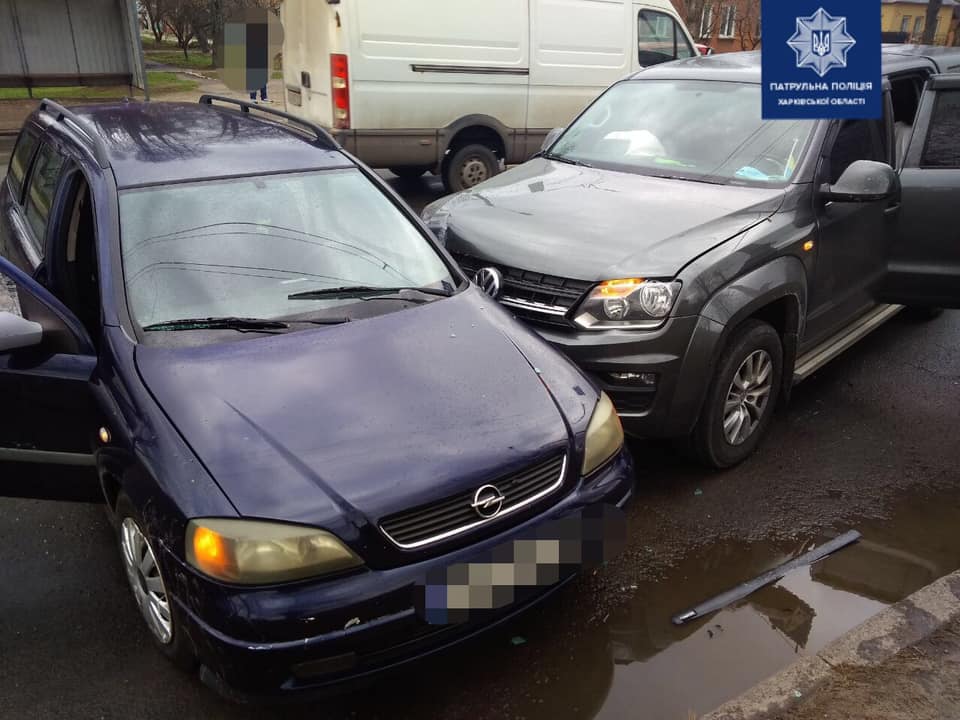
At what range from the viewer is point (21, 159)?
14.0 ft

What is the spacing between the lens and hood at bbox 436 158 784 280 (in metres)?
3.64

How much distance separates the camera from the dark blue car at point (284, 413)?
2.19 metres

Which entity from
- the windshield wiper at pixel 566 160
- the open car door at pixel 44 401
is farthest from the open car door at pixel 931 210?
the open car door at pixel 44 401

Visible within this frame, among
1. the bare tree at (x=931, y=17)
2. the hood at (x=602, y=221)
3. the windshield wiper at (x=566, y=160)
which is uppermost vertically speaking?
the bare tree at (x=931, y=17)

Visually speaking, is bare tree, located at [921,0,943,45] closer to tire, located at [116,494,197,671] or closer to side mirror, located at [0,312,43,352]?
side mirror, located at [0,312,43,352]

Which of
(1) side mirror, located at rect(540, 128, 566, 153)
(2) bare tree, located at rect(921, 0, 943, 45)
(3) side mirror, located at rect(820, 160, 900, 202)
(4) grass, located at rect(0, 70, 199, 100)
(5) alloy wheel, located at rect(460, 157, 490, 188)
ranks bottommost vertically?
(5) alloy wheel, located at rect(460, 157, 490, 188)

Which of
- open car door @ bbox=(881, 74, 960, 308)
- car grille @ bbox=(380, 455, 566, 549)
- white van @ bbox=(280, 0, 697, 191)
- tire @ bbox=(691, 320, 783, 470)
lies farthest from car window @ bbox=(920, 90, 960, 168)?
white van @ bbox=(280, 0, 697, 191)

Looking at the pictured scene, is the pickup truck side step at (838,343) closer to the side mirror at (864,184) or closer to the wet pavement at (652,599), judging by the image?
the wet pavement at (652,599)

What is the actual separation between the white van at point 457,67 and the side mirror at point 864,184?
5.31m

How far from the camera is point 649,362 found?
346 cm

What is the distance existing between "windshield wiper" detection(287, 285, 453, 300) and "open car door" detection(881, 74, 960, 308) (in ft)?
9.88

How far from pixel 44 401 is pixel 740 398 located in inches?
116

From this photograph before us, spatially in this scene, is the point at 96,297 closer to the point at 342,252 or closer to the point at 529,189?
the point at 342,252

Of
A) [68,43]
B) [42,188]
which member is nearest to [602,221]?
[42,188]
